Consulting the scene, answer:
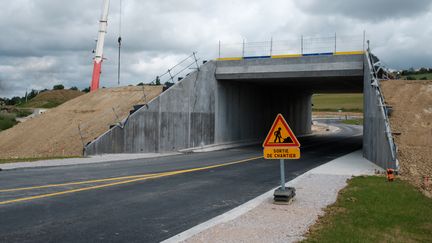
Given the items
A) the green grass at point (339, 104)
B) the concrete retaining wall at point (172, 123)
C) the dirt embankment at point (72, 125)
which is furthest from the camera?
the green grass at point (339, 104)

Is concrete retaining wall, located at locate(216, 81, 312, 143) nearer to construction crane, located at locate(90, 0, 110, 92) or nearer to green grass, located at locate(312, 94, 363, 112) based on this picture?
construction crane, located at locate(90, 0, 110, 92)

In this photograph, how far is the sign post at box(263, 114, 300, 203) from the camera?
9523mm

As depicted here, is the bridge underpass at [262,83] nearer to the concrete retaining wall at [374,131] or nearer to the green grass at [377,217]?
the concrete retaining wall at [374,131]

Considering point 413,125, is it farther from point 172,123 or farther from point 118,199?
point 172,123

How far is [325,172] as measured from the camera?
15430mm

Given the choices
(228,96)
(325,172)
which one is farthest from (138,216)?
(228,96)

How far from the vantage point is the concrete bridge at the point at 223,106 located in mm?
21844

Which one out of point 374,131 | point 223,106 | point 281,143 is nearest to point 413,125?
point 374,131

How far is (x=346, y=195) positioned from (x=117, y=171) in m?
8.29

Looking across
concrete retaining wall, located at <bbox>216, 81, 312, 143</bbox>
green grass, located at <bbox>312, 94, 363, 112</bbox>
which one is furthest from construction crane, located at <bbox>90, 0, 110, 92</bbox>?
green grass, located at <bbox>312, 94, 363, 112</bbox>

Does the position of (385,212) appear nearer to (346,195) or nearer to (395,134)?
(346,195)

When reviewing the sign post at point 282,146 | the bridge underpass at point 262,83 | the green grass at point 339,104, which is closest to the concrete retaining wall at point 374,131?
the bridge underpass at point 262,83

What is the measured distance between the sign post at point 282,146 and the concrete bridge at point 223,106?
9261mm

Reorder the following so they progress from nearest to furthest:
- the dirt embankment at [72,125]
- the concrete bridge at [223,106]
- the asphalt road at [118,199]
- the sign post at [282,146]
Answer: the asphalt road at [118,199] < the sign post at [282,146] < the concrete bridge at [223,106] < the dirt embankment at [72,125]
